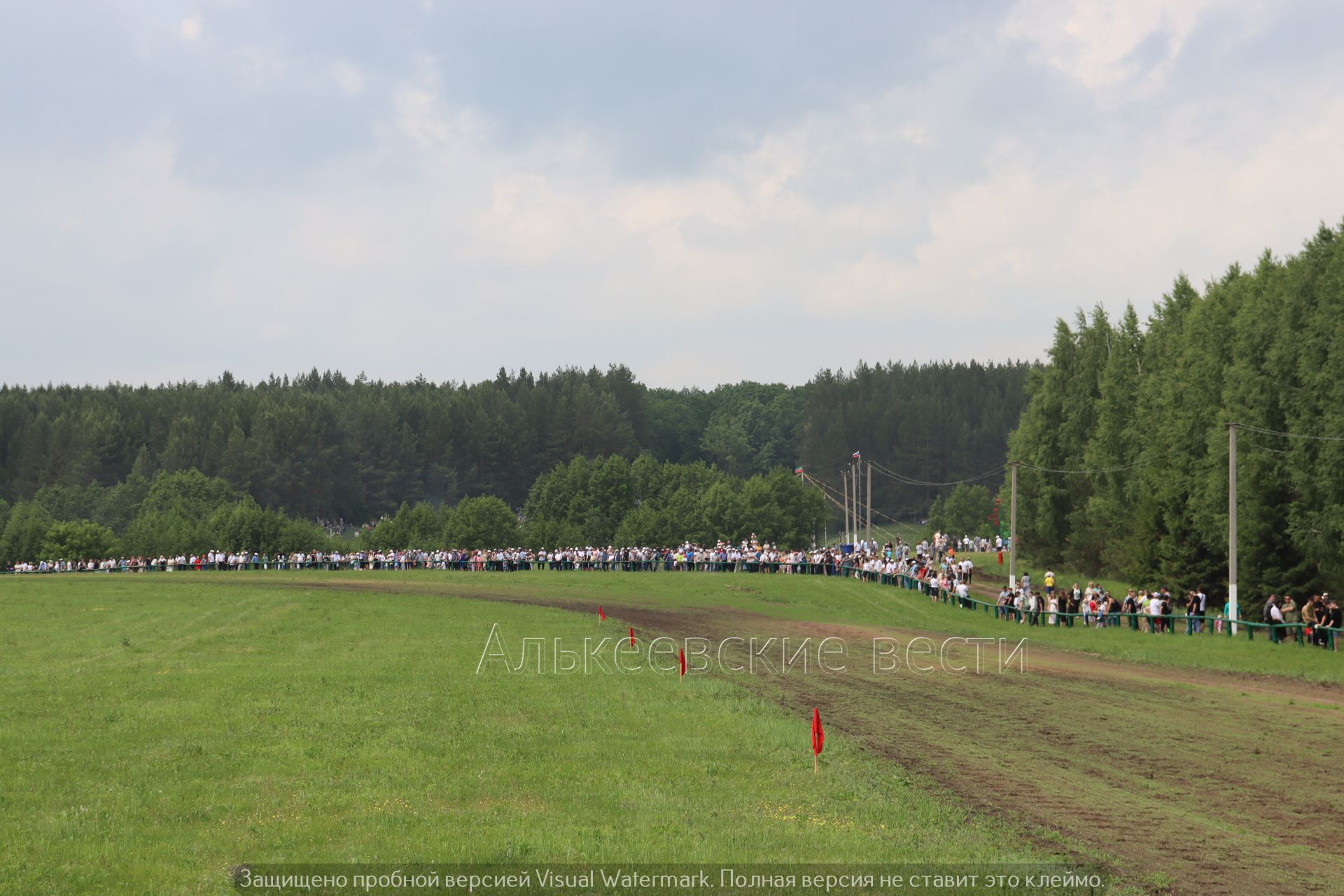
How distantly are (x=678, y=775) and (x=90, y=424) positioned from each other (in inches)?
7272

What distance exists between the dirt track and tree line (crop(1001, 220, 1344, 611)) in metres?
21.1

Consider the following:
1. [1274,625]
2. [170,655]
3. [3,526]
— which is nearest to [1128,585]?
[1274,625]

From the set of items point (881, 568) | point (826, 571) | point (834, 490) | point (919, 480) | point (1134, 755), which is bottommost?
point (1134, 755)

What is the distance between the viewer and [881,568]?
69750 mm

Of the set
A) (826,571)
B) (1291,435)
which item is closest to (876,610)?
(1291,435)

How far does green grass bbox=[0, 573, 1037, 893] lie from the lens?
41.7 feet

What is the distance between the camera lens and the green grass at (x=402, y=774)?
1270 cm

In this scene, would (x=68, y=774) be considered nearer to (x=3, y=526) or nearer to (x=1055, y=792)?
(x=1055, y=792)

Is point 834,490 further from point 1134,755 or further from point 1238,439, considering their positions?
point 1134,755

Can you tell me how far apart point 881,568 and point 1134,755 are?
5059 cm

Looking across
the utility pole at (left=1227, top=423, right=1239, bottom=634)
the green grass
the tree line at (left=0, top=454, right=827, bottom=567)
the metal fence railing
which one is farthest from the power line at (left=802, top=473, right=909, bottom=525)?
the green grass

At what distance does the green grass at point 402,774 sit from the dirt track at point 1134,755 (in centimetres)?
113

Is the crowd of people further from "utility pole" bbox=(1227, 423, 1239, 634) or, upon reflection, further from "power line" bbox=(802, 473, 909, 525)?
"power line" bbox=(802, 473, 909, 525)

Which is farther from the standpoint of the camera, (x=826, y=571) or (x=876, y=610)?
(x=826, y=571)
